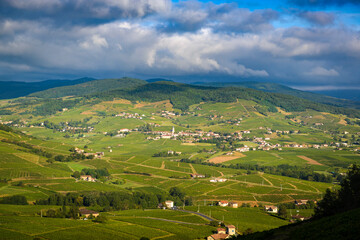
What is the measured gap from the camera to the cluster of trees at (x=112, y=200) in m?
69.1

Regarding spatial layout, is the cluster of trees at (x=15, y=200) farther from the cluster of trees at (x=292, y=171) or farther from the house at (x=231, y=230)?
the cluster of trees at (x=292, y=171)

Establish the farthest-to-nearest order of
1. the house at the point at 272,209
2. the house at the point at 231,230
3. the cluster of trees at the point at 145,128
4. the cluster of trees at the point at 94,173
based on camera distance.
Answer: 1. the cluster of trees at the point at 145,128
2. the cluster of trees at the point at 94,173
3. the house at the point at 272,209
4. the house at the point at 231,230

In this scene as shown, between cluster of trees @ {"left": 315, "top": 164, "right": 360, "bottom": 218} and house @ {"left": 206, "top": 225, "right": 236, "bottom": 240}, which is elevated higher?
cluster of trees @ {"left": 315, "top": 164, "right": 360, "bottom": 218}

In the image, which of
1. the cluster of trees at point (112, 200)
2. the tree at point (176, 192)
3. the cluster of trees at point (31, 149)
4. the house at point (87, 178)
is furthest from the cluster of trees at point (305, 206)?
the cluster of trees at point (31, 149)

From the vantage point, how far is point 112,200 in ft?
235

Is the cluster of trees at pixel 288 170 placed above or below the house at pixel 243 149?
below

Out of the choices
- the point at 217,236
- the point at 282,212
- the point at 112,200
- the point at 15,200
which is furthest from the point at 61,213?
the point at 282,212

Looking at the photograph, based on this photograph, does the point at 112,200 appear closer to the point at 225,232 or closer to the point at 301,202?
the point at 225,232

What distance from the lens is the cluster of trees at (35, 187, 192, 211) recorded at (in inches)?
2719

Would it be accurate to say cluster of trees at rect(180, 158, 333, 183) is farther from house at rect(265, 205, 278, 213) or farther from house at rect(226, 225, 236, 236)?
house at rect(226, 225, 236, 236)

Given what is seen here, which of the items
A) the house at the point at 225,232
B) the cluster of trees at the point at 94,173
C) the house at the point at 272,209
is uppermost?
the house at the point at 225,232

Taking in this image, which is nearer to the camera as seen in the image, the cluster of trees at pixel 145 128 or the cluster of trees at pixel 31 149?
the cluster of trees at pixel 31 149

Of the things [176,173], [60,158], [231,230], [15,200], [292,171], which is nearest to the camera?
[231,230]

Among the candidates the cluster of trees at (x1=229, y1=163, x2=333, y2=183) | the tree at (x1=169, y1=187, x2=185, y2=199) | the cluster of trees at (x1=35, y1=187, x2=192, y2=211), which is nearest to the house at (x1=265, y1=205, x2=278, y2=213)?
the cluster of trees at (x1=35, y1=187, x2=192, y2=211)
